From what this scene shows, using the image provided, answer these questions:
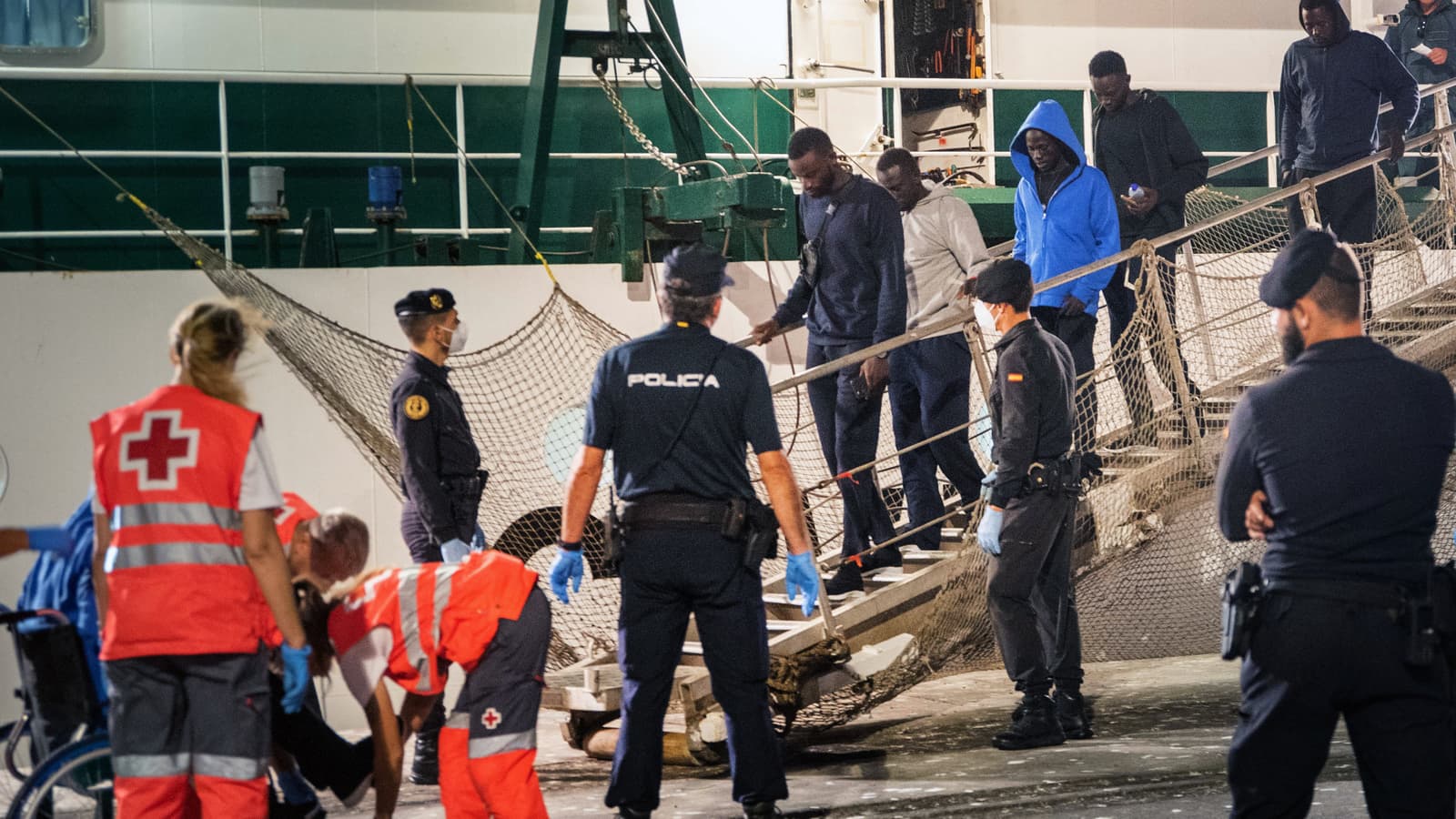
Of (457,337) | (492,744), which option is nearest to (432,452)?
(457,337)

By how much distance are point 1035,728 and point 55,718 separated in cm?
331

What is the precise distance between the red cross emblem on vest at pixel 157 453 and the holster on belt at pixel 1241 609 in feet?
7.36

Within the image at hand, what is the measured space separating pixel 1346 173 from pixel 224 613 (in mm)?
5951

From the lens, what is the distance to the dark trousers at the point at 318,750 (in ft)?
13.0

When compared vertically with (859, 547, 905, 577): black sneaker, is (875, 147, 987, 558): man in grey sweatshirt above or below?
above

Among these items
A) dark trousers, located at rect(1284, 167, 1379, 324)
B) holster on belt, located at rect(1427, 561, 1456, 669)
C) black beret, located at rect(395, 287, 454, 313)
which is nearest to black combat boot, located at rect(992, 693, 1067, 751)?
black beret, located at rect(395, 287, 454, 313)

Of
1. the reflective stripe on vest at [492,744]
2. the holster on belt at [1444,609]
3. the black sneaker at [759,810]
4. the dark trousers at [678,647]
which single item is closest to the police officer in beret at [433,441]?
the dark trousers at [678,647]

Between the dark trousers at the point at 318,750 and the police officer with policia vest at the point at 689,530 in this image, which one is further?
the police officer with policia vest at the point at 689,530

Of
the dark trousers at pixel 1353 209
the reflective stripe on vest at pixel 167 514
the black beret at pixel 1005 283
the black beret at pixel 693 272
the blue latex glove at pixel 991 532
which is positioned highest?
the dark trousers at pixel 1353 209

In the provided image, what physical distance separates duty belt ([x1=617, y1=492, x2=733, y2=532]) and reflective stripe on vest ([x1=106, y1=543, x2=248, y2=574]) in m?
1.22

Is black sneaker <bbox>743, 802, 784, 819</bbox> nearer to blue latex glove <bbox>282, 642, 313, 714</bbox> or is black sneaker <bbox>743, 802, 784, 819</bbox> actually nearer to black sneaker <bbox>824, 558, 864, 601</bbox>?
blue latex glove <bbox>282, 642, 313, 714</bbox>

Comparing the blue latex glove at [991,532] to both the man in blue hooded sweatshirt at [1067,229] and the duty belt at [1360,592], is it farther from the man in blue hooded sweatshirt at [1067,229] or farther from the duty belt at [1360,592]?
the duty belt at [1360,592]

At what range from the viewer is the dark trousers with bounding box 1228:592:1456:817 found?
292 cm

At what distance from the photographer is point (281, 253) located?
8500 millimetres
